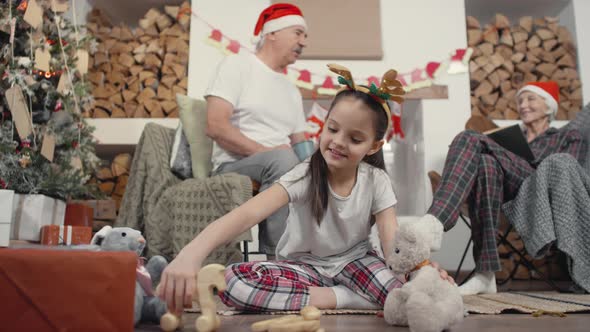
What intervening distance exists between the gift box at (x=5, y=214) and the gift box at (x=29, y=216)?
0.22 m

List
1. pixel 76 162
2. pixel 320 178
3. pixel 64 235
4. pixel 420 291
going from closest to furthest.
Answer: pixel 420 291 → pixel 320 178 → pixel 64 235 → pixel 76 162

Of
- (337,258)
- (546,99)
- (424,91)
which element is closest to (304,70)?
(424,91)

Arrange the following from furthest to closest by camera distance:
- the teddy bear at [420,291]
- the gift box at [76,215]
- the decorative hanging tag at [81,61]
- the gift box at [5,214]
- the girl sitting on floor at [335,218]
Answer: the decorative hanging tag at [81,61], the gift box at [76,215], the gift box at [5,214], the girl sitting on floor at [335,218], the teddy bear at [420,291]

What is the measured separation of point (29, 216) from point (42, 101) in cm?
48

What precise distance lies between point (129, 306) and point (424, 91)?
2512mm

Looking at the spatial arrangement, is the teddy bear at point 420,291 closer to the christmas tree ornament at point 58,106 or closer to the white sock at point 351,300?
the white sock at point 351,300

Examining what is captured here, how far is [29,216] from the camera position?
6.82 ft

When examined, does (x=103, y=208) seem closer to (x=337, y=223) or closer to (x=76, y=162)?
(x=76, y=162)

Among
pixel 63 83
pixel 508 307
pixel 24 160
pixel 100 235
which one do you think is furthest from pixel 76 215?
pixel 508 307

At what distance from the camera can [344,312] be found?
49.3 inches

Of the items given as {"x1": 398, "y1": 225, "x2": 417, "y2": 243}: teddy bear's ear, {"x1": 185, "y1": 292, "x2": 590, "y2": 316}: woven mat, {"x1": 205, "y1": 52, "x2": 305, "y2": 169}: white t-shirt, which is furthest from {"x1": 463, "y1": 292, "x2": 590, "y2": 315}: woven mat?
{"x1": 205, "y1": 52, "x2": 305, "y2": 169}: white t-shirt

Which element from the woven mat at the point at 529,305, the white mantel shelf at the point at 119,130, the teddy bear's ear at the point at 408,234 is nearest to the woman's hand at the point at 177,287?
the teddy bear's ear at the point at 408,234

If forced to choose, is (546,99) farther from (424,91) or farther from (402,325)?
(402,325)

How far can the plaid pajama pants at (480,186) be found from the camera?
1.92 m
